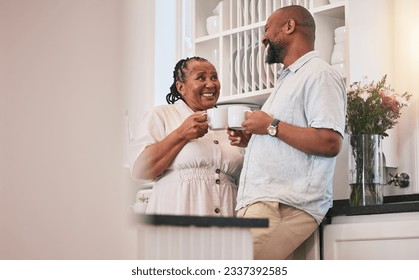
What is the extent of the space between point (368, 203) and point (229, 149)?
345 mm

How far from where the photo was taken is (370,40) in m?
2.05

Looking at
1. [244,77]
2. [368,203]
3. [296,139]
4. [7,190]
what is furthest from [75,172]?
[244,77]

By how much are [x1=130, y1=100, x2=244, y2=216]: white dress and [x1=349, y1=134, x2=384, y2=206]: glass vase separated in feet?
0.90

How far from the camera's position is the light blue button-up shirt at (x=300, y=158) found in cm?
158

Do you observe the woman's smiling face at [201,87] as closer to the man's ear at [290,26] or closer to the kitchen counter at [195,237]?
the man's ear at [290,26]

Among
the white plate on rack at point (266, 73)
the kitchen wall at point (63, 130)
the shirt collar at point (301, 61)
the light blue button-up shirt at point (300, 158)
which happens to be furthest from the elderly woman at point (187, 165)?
the white plate on rack at point (266, 73)

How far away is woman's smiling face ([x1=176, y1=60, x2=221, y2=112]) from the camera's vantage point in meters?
1.84

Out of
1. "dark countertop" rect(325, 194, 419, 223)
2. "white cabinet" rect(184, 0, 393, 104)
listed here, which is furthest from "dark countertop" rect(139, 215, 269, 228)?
"white cabinet" rect(184, 0, 393, 104)

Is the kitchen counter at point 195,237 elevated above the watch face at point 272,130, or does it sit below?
below

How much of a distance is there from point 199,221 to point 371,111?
0.85 m

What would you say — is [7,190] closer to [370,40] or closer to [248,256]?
[248,256]

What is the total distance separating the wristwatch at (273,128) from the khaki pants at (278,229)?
14 centimetres

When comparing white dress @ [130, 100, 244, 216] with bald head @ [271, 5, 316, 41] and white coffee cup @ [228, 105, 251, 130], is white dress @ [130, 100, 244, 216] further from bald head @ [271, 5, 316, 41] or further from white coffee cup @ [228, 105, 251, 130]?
bald head @ [271, 5, 316, 41]

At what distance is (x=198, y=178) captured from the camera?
1.73 metres
